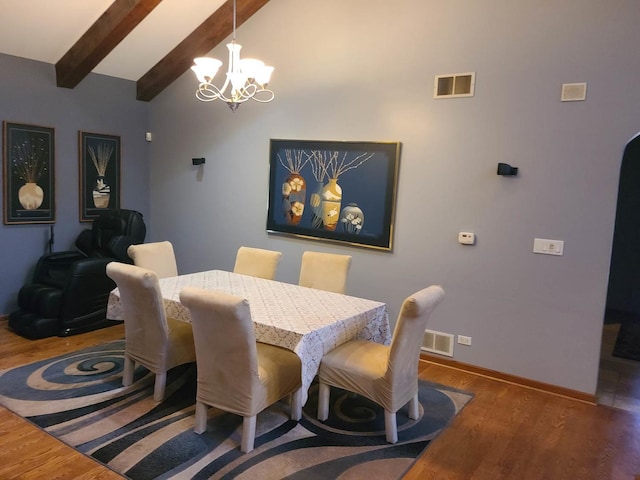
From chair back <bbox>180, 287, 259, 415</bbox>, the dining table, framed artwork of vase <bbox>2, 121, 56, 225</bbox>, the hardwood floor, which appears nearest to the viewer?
chair back <bbox>180, 287, 259, 415</bbox>

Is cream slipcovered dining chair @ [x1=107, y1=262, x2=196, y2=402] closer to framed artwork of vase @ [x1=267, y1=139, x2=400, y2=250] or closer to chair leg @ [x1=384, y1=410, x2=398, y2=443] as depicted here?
chair leg @ [x1=384, y1=410, x2=398, y2=443]

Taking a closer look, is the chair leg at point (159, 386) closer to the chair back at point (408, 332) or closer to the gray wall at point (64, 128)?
the chair back at point (408, 332)

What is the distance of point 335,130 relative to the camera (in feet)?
15.2

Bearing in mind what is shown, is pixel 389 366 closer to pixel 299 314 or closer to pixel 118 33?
pixel 299 314

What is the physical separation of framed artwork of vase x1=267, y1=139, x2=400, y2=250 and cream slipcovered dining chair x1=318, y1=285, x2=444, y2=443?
154 cm

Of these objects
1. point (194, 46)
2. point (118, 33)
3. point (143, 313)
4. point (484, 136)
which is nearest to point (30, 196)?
point (118, 33)

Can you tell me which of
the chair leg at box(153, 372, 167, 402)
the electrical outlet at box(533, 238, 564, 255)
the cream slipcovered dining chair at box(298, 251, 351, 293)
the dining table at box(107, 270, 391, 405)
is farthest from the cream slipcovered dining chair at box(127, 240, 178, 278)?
the electrical outlet at box(533, 238, 564, 255)

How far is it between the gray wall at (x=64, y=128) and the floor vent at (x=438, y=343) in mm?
3927

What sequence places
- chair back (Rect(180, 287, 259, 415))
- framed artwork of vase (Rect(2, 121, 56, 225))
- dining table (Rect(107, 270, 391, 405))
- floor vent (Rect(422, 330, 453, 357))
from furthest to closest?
framed artwork of vase (Rect(2, 121, 56, 225))
floor vent (Rect(422, 330, 453, 357))
dining table (Rect(107, 270, 391, 405))
chair back (Rect(180, 287, 259, 415))

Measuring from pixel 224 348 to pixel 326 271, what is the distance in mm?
1460

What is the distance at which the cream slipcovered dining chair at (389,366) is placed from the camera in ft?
8.93

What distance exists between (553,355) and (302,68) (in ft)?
11.2

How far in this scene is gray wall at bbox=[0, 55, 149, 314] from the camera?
192 inches

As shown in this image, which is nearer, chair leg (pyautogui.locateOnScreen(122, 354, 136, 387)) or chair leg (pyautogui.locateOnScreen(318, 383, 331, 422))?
chair leg (pyautogui.locateOnScreen(318, 383, 331, 422))
